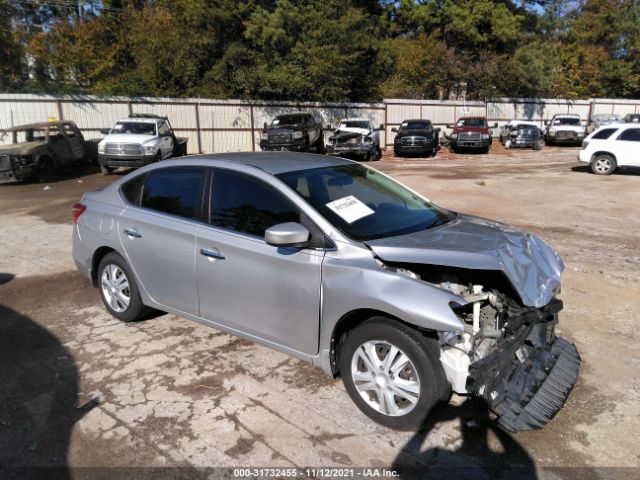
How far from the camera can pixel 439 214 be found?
4215 millimetres

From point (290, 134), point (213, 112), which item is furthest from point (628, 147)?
point (213, 112)

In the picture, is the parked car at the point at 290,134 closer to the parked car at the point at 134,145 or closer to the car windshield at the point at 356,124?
the car windshield at the point at 356,124

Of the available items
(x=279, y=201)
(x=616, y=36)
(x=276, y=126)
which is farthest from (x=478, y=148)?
(x=616, y=36)

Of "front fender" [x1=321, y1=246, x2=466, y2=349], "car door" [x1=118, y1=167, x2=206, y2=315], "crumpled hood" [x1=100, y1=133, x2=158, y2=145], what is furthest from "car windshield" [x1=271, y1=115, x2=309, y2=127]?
"front fender" [x1=321, y1=246, x2=466, y2=349]

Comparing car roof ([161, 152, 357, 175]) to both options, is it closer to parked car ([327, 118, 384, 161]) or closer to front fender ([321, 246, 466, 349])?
front fender ([321, 246, 466, 349])

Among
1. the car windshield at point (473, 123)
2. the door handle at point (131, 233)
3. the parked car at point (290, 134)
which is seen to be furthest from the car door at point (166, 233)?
the car windshield at point (473, 123)

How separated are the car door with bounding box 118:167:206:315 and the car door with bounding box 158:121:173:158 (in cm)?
1276

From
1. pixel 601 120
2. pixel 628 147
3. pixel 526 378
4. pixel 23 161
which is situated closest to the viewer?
pixel 526 378

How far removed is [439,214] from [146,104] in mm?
20786

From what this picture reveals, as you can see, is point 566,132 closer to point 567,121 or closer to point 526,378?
point 567,121

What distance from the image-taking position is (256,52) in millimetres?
27344

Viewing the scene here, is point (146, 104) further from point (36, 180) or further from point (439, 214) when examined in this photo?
point (439, 214)

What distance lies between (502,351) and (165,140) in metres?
15.8

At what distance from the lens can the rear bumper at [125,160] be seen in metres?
15.9
